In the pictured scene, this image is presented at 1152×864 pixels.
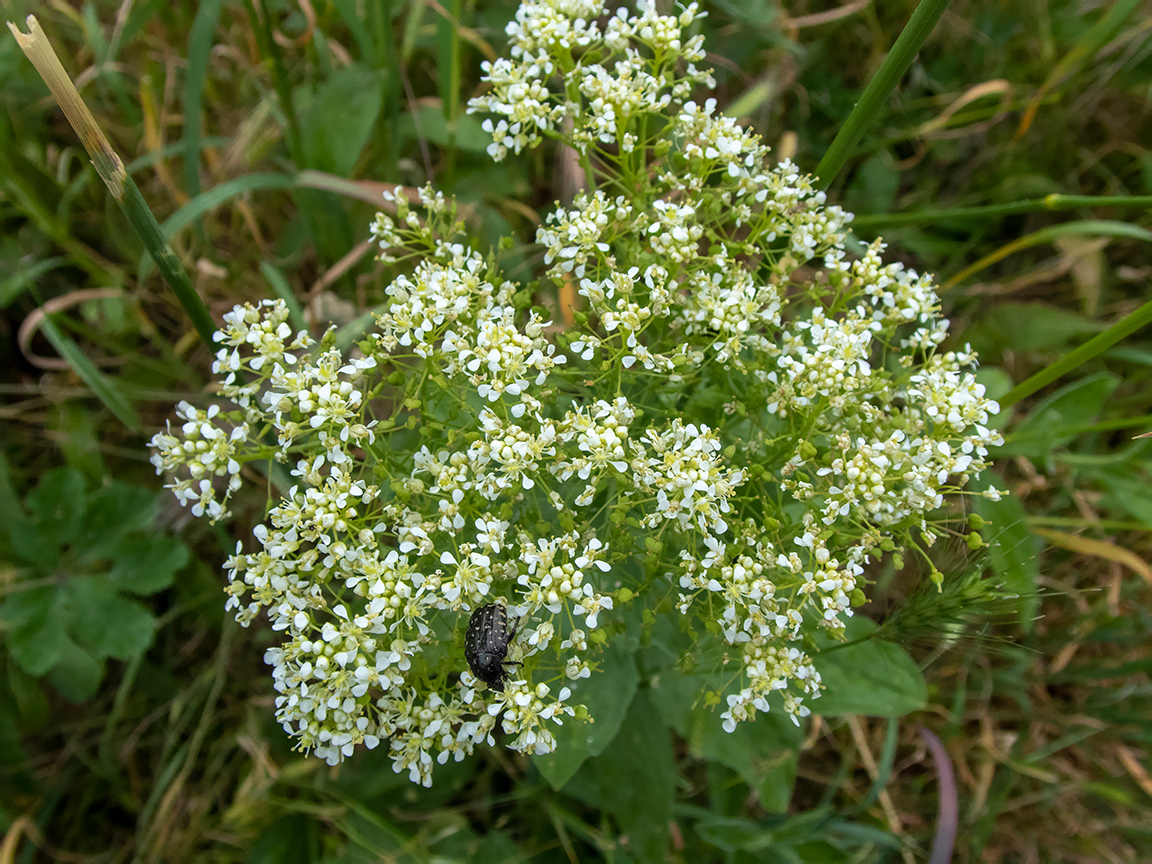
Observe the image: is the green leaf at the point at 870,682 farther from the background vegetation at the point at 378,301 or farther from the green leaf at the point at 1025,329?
the green leaf at the point at 1025,329

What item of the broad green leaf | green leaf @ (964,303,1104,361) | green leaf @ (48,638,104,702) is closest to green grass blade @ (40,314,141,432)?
green leaf @ (48,638,104,702)

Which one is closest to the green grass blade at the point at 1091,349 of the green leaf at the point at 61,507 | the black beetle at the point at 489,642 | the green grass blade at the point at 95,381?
the black beetle at the point at 489,642

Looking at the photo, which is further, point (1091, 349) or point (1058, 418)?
point (1058, 418)

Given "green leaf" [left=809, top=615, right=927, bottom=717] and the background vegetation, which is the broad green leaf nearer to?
the background vegetation

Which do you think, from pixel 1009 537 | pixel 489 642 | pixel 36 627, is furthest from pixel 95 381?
pixel 1009 537

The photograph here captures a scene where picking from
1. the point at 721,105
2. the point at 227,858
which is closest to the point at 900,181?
the point at 721,105

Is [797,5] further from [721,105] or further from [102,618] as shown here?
[102,618]

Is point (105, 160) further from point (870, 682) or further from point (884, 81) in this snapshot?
point (870, 682)
